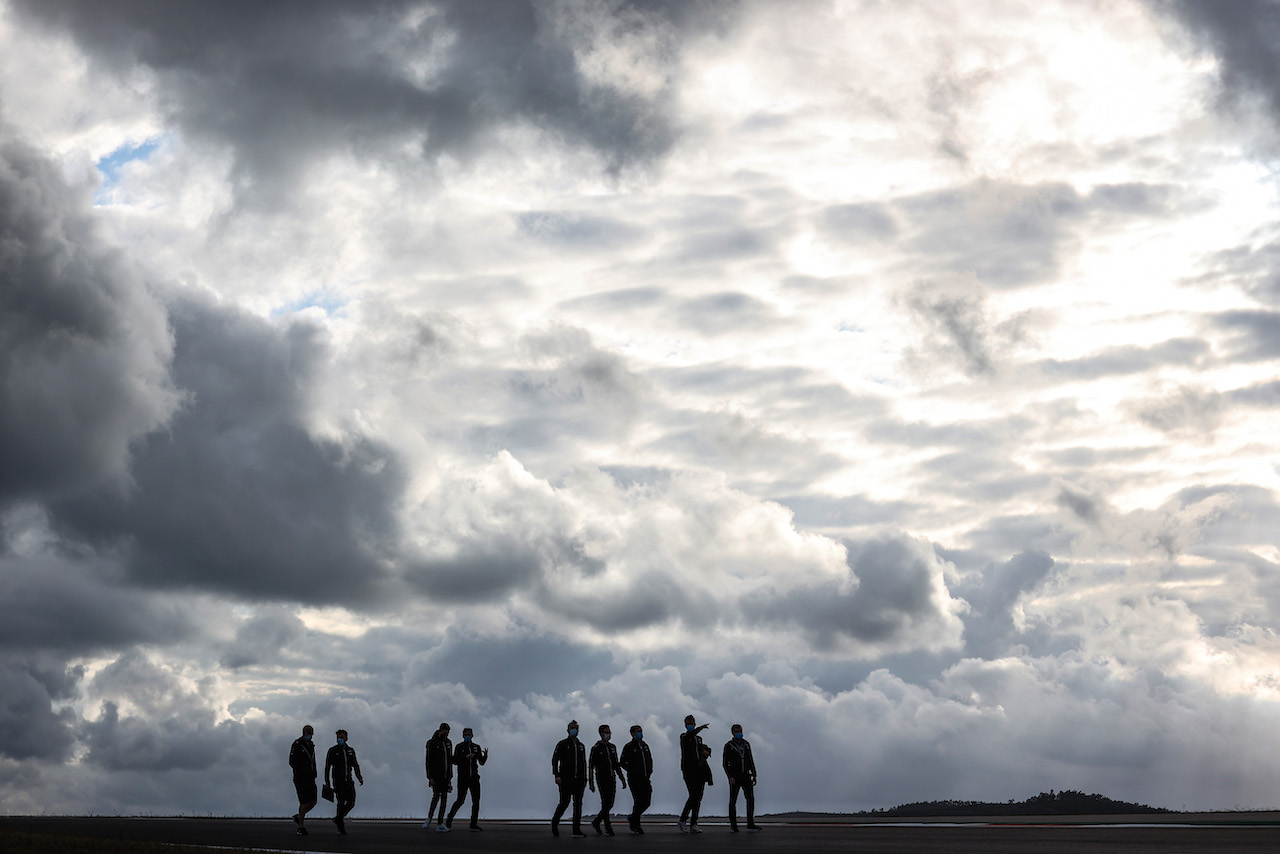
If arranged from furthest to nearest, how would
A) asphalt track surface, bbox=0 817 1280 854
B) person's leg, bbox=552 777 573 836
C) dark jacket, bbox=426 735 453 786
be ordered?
dark jacket, bbox=426 735 453 786 → person's leg, bbox=552 777 573 836 → asphalt track surface, bbox=0 817 1280 854

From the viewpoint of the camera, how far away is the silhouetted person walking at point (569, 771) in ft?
85.8

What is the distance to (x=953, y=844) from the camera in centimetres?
1961

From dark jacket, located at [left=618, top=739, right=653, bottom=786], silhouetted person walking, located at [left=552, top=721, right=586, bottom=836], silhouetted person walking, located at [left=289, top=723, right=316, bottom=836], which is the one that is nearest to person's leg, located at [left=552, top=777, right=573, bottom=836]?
silhouetted person walking, located at [left=552, top=721, right=586, bottom=836]


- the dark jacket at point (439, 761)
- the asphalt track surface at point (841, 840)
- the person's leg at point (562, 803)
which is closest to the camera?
the asphalt track surface at point (841, 840)

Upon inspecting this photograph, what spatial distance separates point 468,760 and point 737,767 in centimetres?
689

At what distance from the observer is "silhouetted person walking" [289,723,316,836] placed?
27.3 metres

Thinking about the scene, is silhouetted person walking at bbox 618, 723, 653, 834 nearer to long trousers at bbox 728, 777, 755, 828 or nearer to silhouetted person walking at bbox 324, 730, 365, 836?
long trousers at bbox 728, 777, 755, 828

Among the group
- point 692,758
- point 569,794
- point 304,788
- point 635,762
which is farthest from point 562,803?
point 304,788

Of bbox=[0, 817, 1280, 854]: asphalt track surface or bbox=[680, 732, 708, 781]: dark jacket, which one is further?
bbox=[680, 732, 708, 781]: dark jacket

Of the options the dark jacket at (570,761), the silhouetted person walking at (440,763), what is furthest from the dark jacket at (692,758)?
the silhouetted person walking at (440,763)

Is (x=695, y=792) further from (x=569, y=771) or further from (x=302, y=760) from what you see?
(x=302, y=760)

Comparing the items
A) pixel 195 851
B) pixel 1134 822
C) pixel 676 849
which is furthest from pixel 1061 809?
pixel 195 851

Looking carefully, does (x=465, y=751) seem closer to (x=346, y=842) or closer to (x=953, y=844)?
(x=346, y=842)

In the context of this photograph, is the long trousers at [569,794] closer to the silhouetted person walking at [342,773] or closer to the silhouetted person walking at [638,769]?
the silhouetted person walking at [638,769]
